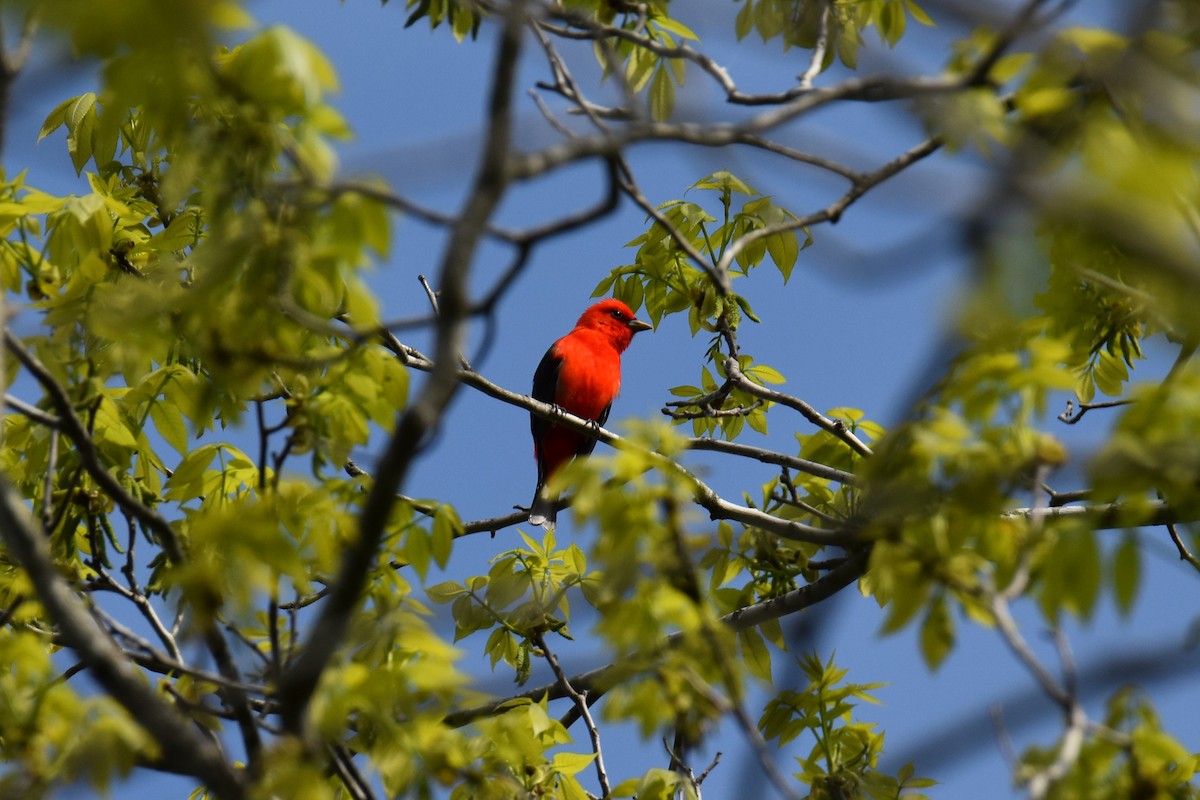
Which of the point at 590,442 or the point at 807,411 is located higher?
the point at 590,442

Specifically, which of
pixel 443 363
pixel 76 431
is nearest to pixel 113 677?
pixel 76 431

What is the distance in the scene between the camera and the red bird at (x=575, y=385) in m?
9.09

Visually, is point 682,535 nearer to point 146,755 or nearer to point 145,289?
point 146,755

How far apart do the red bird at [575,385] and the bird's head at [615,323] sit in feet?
0.04

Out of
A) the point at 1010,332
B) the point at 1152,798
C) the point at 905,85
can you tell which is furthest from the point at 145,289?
the point at 1152,798

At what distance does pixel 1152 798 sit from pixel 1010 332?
1035 millimetres

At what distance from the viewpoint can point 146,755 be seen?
2.59 metres

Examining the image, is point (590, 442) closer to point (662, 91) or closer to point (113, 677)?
point (662, 91)

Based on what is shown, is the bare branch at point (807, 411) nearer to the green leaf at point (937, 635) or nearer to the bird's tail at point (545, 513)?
the bird's tail at point (545, 513)

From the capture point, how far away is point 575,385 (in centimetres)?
908

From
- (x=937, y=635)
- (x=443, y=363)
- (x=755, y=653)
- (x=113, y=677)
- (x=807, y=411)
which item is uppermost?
(x=807, y=411)

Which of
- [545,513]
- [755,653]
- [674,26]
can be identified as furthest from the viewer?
[545,513]

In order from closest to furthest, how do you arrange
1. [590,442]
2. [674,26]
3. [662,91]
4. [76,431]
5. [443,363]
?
[443,363], [76,431], [674,26], [662,91], [590,442]

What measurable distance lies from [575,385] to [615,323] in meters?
0.92
